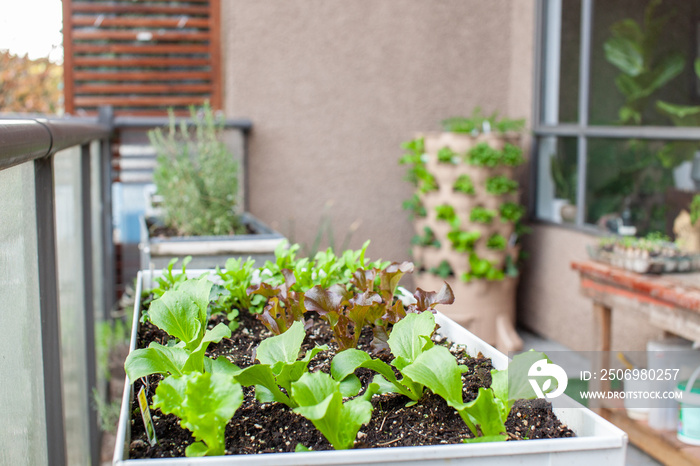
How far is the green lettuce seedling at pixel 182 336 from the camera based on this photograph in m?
0.86

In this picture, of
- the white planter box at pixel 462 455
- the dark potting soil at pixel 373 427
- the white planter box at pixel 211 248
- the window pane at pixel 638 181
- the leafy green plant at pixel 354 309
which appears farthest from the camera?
the window pane at pixel 638 181

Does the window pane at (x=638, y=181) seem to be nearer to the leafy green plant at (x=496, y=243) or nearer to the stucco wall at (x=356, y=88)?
the leafy green plant at (x=496, y=243)

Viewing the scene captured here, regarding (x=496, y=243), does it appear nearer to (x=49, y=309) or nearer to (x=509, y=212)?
(x=509, y=212)

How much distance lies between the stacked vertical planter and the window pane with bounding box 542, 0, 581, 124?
1.13ft

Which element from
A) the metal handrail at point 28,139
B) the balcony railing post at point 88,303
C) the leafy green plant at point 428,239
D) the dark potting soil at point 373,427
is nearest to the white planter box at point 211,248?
the balcony railing post at point 88,303

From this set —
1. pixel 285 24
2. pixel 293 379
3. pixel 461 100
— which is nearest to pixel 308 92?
pixel 285 24

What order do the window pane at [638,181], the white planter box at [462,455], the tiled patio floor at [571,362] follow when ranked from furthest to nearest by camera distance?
the window pane at [638,181] < the tiled patio floor at [571,362] < the white planter box at [462,455]

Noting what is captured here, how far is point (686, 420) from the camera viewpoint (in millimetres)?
2453

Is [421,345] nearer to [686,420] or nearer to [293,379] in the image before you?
[293,379]

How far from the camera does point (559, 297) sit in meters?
4.10

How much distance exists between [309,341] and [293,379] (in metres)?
0.31

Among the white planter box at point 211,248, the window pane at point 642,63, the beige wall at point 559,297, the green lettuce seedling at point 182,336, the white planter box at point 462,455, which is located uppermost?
the window pane at point 642,63

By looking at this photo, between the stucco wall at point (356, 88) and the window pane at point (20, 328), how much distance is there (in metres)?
3.15

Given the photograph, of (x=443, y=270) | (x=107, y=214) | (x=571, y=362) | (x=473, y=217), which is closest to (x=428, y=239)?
(x=443, y=270)
